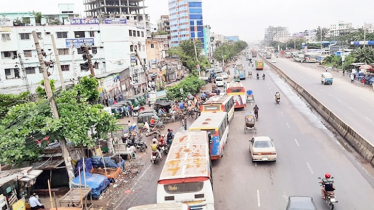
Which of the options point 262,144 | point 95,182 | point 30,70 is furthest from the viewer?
point 30,70

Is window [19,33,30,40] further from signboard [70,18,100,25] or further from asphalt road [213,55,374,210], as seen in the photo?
asphalt road [213,55,374,210]

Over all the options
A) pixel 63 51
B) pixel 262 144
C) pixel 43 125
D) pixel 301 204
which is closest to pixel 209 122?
pixel 262 144

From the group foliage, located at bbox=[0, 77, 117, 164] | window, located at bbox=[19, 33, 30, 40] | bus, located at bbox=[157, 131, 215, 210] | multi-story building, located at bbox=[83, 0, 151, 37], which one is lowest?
bus, located at bbox=[157, 131, 215, 210]

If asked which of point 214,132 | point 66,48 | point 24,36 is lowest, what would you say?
point 214,132

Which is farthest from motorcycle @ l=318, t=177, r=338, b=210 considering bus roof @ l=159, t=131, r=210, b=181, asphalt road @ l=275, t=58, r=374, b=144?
asphalt road @ l=275, t=58, r=374, b=144

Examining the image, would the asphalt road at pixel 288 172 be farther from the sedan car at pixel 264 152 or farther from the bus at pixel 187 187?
the bus at pixel 187 187

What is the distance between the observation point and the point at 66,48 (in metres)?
44.7

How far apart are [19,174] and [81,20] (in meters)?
36.9

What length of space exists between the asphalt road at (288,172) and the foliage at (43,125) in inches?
252

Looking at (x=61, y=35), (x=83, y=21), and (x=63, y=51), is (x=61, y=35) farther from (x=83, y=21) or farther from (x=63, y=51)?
(x=83, y=21)

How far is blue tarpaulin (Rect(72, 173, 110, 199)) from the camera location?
14.1m

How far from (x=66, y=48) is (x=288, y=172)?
38.0 meters

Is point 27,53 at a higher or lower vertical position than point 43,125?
higher

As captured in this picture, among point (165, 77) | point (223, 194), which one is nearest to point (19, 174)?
point (223, 194)
